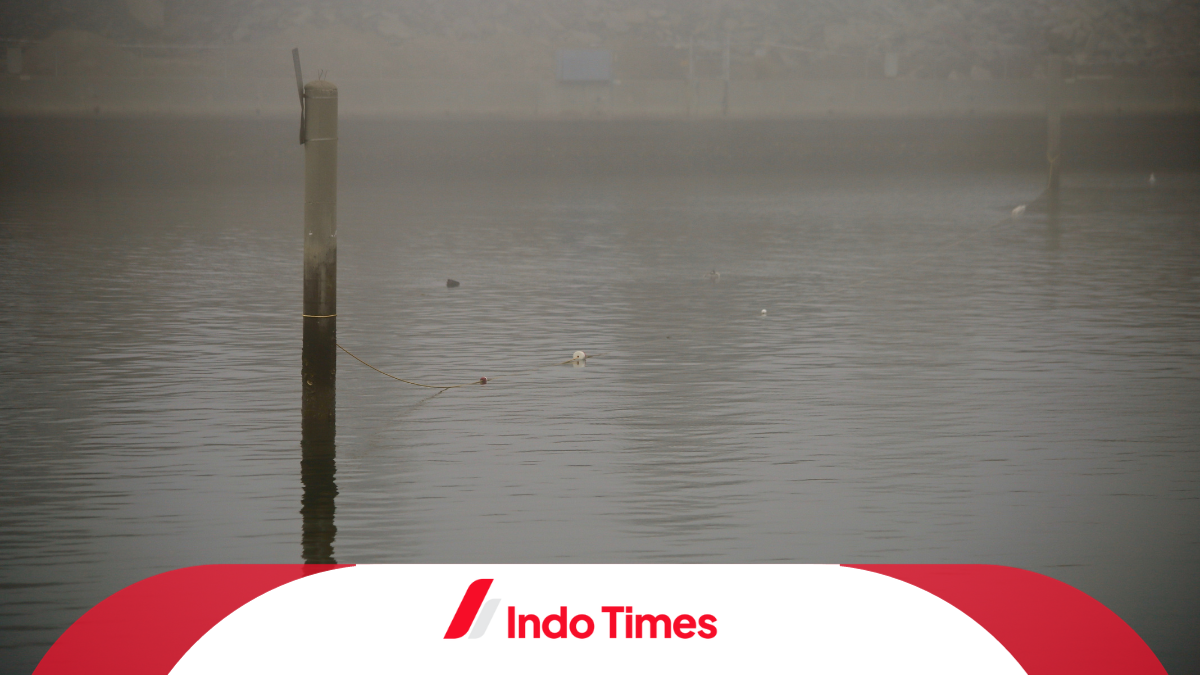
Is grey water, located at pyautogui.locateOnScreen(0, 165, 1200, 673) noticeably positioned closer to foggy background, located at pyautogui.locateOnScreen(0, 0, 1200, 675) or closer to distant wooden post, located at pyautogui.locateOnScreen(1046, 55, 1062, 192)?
foggy background, located at pyautogui.locateOnScreen(0, 0, 1200, 675)

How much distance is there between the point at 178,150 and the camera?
73.9 meters

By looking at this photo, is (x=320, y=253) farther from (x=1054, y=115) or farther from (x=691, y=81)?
(x=691, y=81)

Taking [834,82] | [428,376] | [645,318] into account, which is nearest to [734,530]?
[428,376]

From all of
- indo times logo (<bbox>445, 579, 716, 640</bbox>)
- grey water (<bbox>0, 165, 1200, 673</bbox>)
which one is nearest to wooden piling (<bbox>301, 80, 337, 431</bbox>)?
grey water (<bbox>0, 165, 1200, 673</bbox>)

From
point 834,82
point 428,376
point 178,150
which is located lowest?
point 428,376

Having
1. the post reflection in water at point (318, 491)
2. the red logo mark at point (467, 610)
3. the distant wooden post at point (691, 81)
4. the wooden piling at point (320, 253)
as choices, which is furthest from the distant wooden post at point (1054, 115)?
the red logo mark at point (467, 610)

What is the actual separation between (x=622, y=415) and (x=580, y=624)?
28.7 ft

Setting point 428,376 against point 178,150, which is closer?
point 428,376

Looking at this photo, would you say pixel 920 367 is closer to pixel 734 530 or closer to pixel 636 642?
pixel 734 530

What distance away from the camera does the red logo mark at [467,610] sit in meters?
6.62

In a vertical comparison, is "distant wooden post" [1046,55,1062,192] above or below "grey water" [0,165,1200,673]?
above

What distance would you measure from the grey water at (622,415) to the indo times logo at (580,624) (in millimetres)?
3028

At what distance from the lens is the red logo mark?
662 cm

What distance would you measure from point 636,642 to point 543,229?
3634 centimetres
